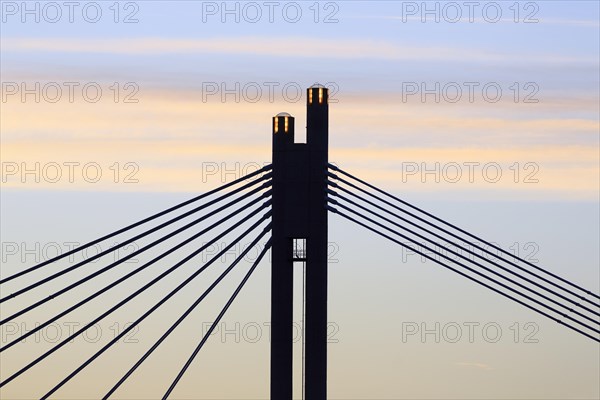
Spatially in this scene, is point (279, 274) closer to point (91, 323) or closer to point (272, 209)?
point (272, 209)

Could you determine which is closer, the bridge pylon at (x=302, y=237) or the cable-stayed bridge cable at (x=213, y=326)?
the cable-stayed bridge cable at (x=213, y=326)

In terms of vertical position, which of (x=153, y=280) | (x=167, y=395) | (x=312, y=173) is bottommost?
(x=167, y=395)

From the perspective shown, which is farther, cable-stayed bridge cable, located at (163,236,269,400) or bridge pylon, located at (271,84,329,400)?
bridge pylon, located at (271,84,329,400)

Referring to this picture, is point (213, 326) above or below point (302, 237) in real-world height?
below

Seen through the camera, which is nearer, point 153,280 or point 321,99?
point 153,280

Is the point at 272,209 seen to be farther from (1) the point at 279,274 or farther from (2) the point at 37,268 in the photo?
(2) the point at 37,268

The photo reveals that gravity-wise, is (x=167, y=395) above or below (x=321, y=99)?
below

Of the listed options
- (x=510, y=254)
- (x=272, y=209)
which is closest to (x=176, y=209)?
(x=272, y=209)

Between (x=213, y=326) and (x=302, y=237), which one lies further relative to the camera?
(x=302, y=237)

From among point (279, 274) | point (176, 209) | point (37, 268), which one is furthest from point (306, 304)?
point (37, 268)
